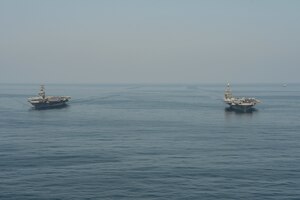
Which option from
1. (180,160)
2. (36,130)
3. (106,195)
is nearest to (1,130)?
(36,130)

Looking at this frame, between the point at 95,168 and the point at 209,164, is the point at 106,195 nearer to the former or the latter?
the point at 95,168

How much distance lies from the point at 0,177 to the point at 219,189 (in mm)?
35558

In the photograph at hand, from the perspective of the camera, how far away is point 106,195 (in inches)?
2502

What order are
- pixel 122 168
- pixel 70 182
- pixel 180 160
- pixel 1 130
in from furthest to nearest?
pixel 1 130
pixel 180 160
pixel 122 168
pixel 70 182

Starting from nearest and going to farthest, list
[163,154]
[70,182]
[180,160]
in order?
[70,182]
[180,160]
[163,154]

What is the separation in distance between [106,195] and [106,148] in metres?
35.8

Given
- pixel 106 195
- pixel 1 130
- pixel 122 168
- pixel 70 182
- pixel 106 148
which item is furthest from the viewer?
pixel 1 130

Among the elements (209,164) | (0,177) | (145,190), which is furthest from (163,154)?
(0,177)

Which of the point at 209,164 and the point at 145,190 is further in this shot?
the point at 209,164

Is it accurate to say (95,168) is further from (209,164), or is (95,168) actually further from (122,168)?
(209,164)

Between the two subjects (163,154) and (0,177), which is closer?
(0,177)

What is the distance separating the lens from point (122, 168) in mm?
78875

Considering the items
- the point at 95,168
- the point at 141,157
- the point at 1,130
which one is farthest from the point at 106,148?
the point at 1,130

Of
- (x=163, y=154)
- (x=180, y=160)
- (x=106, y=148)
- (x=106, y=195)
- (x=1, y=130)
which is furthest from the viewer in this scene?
(x=1, y=130)
